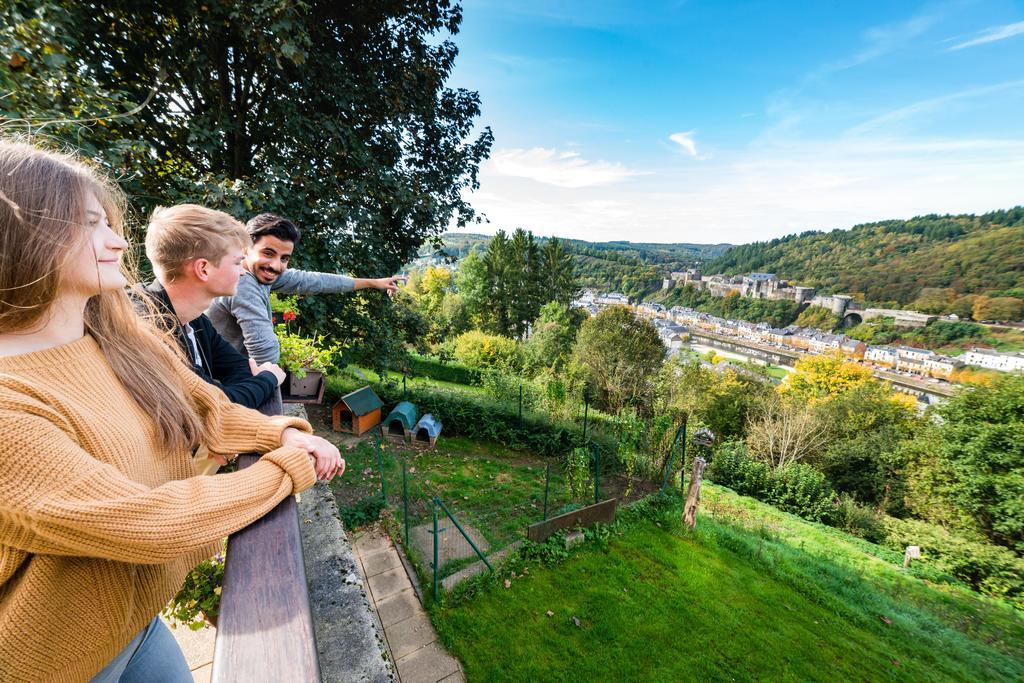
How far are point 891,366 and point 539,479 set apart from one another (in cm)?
7650

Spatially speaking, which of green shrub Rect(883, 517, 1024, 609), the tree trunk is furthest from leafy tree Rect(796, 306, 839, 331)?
the tree trunk

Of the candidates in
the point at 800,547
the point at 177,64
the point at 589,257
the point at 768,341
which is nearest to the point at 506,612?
the point at 177,64

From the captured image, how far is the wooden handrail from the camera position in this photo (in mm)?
630

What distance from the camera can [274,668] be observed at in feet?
2.07

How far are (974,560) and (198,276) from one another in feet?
63.0

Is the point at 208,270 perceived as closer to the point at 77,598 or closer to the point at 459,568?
the point at 77,598

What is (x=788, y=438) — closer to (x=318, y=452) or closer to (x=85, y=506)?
(x=318, y=452)

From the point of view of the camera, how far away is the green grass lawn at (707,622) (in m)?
4.84

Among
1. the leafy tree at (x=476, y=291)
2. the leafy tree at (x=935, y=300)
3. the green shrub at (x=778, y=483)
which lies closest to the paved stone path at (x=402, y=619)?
the green shrub at (x=778, y=483)

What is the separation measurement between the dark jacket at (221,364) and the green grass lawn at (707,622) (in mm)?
4376

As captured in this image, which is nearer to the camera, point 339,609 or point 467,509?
point 339,609

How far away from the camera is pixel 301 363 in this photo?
4047 millimetres

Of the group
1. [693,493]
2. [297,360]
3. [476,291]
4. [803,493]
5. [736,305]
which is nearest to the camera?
[297,360]

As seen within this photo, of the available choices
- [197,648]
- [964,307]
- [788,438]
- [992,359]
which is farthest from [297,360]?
[964,307]
